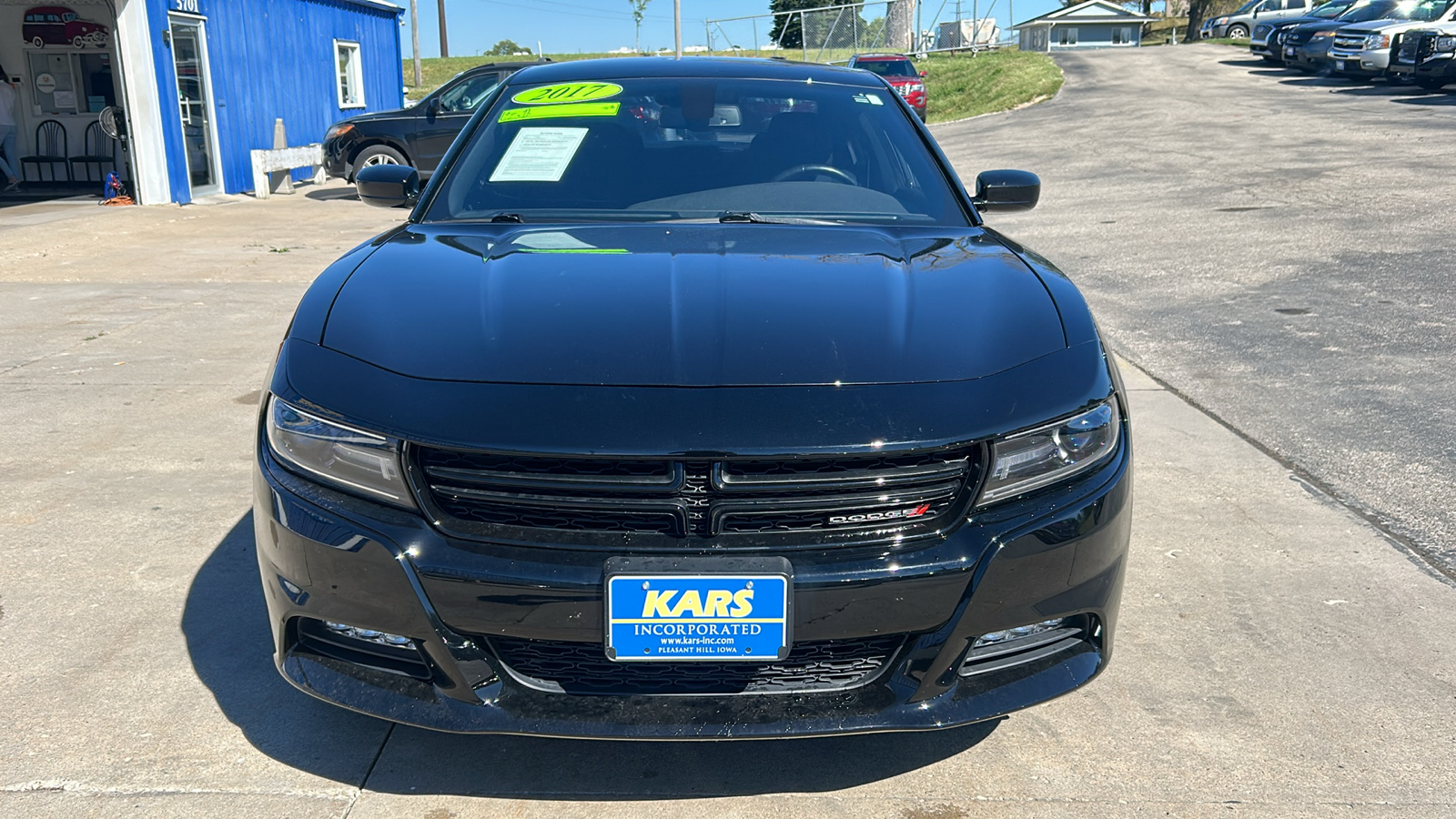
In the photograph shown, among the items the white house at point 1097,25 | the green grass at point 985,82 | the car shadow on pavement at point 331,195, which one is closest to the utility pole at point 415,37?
the green grass at point 985,82

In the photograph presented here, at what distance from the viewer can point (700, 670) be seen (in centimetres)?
211

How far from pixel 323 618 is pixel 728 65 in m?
2.44

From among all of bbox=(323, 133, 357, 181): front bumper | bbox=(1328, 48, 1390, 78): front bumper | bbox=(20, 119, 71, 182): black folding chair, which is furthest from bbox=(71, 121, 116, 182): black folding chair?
bbox=(1328, 48, 1390, 78): front bumper

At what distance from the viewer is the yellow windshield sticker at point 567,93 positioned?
3.69 m

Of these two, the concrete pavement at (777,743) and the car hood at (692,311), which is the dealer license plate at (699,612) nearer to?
the car hood at (692,311)

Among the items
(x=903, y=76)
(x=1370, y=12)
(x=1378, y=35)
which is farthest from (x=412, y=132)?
(x=1370, y=12)

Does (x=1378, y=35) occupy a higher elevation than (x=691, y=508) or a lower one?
higher

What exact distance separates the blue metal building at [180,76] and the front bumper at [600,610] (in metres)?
13.2

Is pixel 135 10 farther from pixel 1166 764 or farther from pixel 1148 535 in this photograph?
pixel 1166 764

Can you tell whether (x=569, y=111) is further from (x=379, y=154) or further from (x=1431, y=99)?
(x=1431, y=99)

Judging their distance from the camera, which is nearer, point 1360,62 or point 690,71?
point 690,71

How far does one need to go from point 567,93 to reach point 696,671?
2.26 m

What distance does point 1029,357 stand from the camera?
2.31 m

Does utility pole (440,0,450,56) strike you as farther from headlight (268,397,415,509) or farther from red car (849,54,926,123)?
headlight (268,397,415,509)
